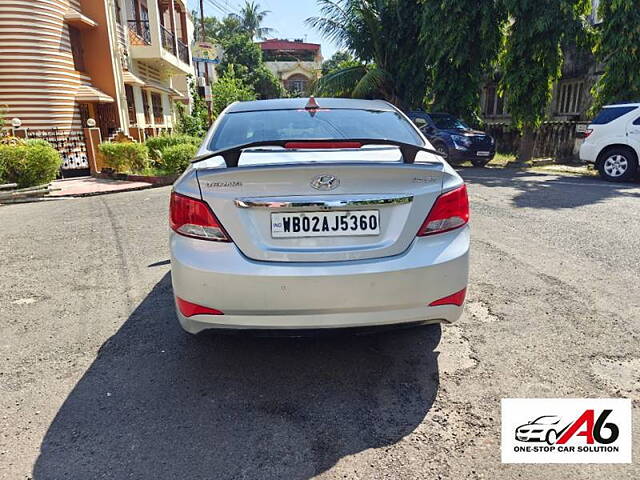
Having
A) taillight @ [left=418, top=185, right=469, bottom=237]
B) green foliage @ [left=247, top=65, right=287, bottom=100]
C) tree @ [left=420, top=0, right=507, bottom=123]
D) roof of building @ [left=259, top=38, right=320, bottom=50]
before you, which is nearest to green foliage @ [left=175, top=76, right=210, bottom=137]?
tree @ [left=420, top=0, right=507, bottom=123]

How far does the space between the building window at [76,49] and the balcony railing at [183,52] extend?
8.93 m

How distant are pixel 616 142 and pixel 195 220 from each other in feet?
35.2

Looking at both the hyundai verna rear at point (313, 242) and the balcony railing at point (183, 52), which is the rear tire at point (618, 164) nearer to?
the hyundai verna rear at point (313, 242)

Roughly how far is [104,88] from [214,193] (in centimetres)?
1684

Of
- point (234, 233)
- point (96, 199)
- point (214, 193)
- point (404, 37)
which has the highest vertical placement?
point (404, 37)

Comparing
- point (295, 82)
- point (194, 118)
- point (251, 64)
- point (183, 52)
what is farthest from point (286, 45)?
point (194, 118)

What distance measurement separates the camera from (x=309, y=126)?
3.26 meters

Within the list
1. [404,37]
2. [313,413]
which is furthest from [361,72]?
[313,413]

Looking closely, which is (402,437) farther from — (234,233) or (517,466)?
(234,233)

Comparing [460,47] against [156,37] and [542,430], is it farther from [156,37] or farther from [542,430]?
[542,430]

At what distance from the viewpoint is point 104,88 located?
1659 centimetres

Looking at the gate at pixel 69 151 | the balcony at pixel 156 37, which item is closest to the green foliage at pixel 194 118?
the balcony at pixel 156 37

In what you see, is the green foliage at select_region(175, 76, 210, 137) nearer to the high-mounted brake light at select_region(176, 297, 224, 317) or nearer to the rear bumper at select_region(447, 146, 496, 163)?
the rear bumper at select_region(447, 146, 496, 163)

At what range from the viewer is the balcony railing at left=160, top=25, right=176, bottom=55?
69.4 ft
